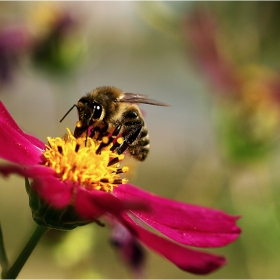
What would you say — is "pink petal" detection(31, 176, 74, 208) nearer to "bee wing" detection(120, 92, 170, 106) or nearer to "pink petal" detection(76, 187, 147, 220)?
"pink petal" detection(76, 187, 147, 220)

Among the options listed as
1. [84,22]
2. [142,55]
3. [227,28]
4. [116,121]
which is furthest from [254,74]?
[142,55]

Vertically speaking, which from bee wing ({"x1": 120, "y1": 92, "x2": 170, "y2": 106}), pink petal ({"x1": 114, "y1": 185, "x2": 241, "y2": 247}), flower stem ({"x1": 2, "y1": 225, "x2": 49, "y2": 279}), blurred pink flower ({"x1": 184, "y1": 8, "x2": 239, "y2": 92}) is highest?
blurred pink flower ({"x1": 184, "y1": 8, "x2": 239, "y2": 92})

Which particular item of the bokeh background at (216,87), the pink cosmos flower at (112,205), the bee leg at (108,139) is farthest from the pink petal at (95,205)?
the bokeh background at (216,87)

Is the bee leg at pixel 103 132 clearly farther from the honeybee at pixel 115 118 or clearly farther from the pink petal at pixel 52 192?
the pink petal at pixel 52 192

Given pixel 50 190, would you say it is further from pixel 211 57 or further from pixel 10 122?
pixel 211 57

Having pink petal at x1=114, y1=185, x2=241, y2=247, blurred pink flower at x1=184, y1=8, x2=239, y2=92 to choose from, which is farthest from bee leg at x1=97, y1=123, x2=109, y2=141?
blurred pink flower at x1=184, y1=8, x2=239, y2=92

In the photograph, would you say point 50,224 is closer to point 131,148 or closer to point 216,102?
point 131,148

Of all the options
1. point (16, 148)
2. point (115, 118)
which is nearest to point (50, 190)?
point (16, 148)
